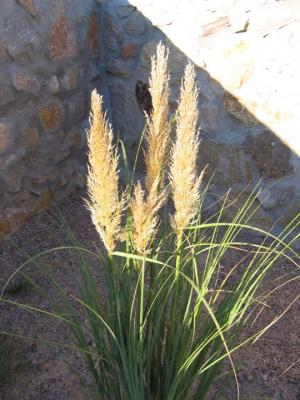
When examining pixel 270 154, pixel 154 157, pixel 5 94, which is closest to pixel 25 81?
pixel 5 94

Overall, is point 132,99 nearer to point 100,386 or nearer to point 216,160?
point 216,160

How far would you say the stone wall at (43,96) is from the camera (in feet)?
7.90

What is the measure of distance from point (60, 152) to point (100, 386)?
166 centimetres

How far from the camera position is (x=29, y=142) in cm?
260

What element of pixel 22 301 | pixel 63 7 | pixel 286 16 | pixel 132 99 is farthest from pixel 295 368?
pixel 63 7

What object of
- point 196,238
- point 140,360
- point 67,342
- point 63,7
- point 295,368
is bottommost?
point 295,368

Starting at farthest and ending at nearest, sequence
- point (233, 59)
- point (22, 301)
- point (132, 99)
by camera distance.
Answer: point (132, 99), point (233, 59), point (22, 301)

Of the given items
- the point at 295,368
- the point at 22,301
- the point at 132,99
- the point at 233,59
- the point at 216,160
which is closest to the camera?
the point at 295,368

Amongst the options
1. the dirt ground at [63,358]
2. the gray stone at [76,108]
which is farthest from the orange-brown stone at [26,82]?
the dirt ground at [63,358]

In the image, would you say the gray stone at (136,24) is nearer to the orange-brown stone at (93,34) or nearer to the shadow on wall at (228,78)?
the shadow on wall at (228,78)

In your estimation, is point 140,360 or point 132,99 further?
point 132,99

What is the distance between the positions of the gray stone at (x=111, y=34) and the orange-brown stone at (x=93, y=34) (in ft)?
0.15

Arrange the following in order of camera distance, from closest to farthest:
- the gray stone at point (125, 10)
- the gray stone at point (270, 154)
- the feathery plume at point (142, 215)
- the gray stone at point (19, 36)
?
1. the feathery plume at point (142, 215)
2. the gray stone at point (19, 36)
3. the gray stone at point (270, 154)
4. the gray stone at point (125, 10)

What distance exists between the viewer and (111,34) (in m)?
2.85
